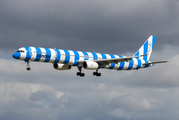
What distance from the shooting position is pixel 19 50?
51.3 metres

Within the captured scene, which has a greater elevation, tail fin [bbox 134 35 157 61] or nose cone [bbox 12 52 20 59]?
tail fin [bbox 134 35 157 61]

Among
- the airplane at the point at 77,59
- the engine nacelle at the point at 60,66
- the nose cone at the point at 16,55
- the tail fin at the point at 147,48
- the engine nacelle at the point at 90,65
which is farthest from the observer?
the tail fin at the point at 147,48

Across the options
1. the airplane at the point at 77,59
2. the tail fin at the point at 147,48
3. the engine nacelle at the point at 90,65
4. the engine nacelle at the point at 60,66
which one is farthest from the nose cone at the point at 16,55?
the tail fin at the point at 147,48

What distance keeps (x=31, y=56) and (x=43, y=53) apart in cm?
231

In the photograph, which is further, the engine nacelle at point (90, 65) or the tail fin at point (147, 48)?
the tail fin at point (147, 48)

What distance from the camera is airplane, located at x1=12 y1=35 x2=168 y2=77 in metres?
51.8

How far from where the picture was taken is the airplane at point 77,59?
51.8 meters

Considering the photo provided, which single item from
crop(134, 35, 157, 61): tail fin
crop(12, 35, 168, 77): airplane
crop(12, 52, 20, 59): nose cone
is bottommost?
crop(12, 52, 20, 59): nose cone

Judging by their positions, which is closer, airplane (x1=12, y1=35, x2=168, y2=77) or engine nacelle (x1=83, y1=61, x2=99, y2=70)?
airplane (x1=12, y1=35, x2=168, y2=77)

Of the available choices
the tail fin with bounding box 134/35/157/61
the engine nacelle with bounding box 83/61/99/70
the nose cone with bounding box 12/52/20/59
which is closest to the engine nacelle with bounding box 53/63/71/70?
the engine nacelle with bounding box 83/61/99/70

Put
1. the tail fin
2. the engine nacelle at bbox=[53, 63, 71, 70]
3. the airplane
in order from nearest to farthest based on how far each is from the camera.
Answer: the airplane → the engine nacelle at bbox=[53, 63, 71, 70] → the tail fin

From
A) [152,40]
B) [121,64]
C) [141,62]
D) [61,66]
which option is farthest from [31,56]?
[152,40]

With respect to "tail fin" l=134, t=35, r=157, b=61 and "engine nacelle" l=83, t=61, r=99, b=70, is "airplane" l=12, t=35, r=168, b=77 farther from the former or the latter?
"tail fin" l=134, t=35, r=157, b=61

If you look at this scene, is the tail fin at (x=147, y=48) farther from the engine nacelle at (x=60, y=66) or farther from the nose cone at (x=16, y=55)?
the nose cone at (x=16, y=55)
